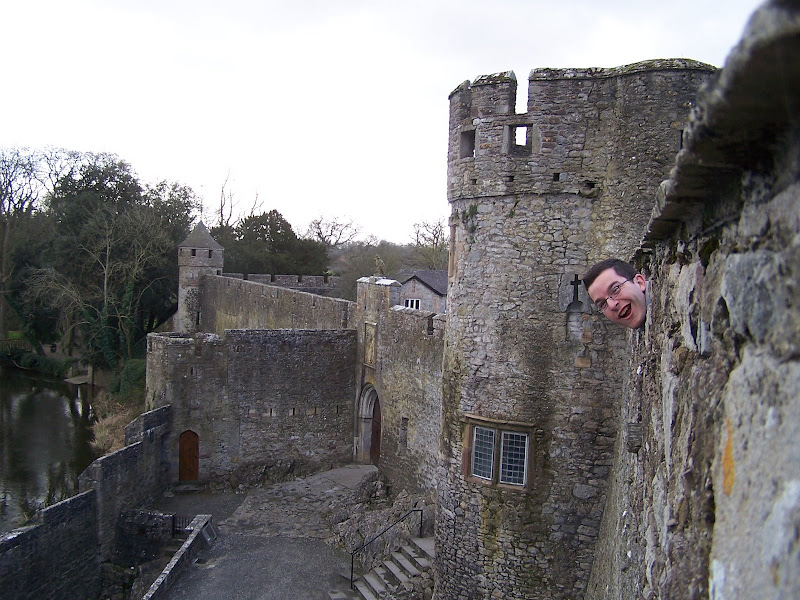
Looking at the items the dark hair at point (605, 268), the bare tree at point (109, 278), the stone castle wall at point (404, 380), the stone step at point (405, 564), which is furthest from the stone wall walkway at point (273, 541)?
the bare tree at point (109, 278)

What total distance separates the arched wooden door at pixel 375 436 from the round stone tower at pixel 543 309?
9700 millimetres

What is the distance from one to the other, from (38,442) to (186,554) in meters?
14.4

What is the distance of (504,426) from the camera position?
8.63 meters

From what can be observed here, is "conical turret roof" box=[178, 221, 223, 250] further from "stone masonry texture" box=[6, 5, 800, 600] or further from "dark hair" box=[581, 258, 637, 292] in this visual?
"dark hair" box=[581, 258, 637, 292]

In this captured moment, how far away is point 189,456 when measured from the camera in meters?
18.1

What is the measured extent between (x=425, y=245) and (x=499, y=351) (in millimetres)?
38701

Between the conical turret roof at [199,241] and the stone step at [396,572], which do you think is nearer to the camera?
the stone step at [396,572]

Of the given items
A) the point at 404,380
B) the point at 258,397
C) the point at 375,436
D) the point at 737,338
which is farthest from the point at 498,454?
the point at 258,397

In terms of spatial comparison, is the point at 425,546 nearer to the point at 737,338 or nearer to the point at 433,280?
the point at 737,338

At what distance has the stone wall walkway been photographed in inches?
499

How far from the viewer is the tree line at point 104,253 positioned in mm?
30906

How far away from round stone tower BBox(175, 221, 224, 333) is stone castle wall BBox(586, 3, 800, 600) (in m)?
30.3

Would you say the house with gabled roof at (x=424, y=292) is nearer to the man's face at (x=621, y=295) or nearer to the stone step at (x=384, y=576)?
the stone step at (x=384, y=576)

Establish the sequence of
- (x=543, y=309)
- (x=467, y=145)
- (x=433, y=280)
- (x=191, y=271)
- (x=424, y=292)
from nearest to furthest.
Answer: (x=543, y=309), (x=467, y=145), (x=191, y=271), (x=424, y=292), (x=433, y=280)
